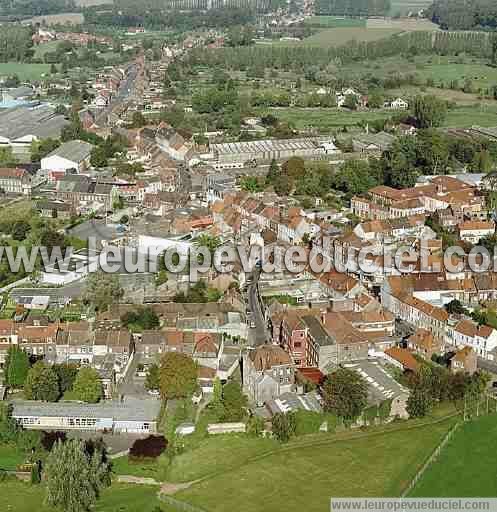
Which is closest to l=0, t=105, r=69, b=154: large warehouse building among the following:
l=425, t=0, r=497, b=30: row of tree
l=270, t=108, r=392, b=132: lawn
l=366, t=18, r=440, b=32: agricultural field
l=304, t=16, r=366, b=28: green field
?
l=270, t=108, r=392, b=132: lawn

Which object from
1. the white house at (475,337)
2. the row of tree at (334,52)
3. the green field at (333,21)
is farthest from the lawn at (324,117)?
the green field at (333,21)

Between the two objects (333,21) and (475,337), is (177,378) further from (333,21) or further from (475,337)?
(333,21)

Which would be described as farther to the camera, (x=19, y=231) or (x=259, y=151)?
(x=259, y=151)

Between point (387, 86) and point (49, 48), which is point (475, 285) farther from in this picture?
point (49, 48)

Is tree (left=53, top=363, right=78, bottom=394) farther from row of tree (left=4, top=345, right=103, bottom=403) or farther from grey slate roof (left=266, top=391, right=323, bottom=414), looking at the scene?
grey slate roof (left=266, top=391, right=323, bottom=414)

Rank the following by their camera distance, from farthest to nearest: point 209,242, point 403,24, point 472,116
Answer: point 403,24, point 472,116, point 209,242

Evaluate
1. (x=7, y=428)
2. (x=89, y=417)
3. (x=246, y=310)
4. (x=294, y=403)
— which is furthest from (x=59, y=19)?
(x=294, y=403)
